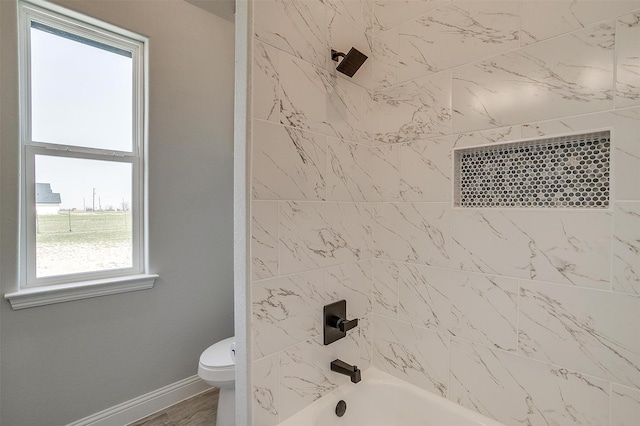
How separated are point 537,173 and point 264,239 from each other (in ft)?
3.46

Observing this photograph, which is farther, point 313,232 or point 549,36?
point 313,232

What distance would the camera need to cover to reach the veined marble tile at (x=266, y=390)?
1.03 m

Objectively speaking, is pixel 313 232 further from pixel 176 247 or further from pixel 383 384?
pixel 176 247

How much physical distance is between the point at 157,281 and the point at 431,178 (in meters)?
1.95

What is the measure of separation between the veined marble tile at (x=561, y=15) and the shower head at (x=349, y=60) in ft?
2.00

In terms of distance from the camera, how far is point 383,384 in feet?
4.64

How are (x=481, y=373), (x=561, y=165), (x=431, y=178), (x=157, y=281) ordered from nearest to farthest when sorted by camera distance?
1. (x=561, y=165)
2. (x=481, y=373)
3. (x=431, y=178)
4. (x=157, y=281)

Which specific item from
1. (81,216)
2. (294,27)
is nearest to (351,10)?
(294,27)

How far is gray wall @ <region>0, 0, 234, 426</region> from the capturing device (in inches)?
61.3

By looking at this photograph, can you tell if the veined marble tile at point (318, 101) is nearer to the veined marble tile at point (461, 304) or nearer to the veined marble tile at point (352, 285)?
the veined marble tile at point (352, 285)

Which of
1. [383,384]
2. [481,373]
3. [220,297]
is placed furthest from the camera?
[220,297]

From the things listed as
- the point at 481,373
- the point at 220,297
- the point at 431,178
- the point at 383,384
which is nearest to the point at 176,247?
the point at 220,297

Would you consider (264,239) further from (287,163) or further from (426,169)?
(426,169)

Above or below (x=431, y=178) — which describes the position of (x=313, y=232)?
below
